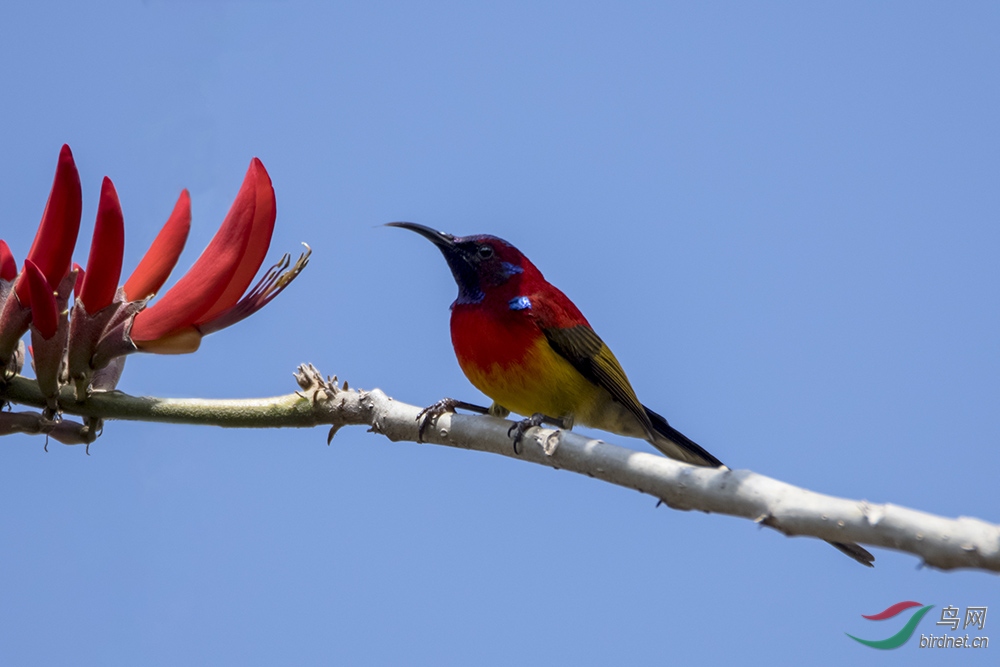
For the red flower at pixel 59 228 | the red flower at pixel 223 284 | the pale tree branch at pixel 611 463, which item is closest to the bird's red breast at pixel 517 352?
the pale tree branch at pixel 611 463

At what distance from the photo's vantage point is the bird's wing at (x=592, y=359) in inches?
114

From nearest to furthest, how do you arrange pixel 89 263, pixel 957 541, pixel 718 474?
pixel 957 541
pixel 718 474
pixel 89 263

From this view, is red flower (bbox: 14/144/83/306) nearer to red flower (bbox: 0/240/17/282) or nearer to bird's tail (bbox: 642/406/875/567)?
red flower (bbox: 0/240/17/282)

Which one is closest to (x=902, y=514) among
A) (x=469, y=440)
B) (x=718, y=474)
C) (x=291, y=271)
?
(x=718, y=474)

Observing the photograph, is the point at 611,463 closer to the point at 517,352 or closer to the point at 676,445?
the point at 517,352

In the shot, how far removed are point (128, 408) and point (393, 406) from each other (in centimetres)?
51

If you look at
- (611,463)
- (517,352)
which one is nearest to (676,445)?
(517,352)

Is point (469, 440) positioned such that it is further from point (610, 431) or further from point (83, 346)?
Result: point (610, 431)

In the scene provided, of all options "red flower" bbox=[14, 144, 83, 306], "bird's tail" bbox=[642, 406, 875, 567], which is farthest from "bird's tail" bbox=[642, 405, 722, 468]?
"red flower" bbox=[14, 144, 83, 306]

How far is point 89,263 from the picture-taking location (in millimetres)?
1845

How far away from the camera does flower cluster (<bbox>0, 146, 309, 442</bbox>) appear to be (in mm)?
1820

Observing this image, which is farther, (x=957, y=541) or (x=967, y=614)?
(x=967, y=614)

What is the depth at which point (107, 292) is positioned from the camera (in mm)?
1882

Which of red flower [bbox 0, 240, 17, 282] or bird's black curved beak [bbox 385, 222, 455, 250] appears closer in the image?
red flower [bbox 0, 240, 17, 282]
